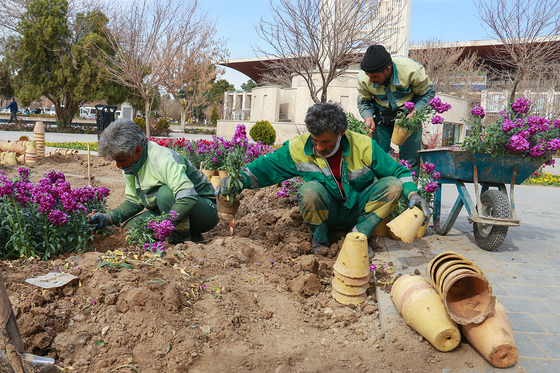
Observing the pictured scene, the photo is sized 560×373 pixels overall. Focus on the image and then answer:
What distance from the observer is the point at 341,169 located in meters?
3.21

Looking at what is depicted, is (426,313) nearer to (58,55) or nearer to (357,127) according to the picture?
(357,127)

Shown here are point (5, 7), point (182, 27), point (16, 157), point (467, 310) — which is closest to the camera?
point (467, 310)

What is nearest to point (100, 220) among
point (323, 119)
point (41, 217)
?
point (41, 217)

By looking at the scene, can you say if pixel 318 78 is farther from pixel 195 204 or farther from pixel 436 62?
pixel 195 204

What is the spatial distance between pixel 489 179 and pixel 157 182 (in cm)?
293

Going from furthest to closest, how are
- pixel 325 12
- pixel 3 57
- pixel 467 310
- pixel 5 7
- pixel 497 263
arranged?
1. pixel 3 57
2. pixel 5 7
3. pixel 325 12
4. pixel 497 263
5. pixel 467 310

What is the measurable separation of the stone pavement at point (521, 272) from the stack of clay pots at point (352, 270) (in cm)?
16

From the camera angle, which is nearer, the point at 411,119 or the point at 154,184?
the point at 154,184

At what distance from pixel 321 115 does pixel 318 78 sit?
633 inches

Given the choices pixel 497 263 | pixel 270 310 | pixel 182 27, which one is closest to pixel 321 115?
pixel 270 310

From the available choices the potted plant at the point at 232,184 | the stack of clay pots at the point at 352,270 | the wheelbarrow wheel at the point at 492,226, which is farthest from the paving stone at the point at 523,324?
the potted plant at the point at 232,184

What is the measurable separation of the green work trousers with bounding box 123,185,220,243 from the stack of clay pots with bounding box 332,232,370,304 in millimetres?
1286

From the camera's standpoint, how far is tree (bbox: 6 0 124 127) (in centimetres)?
2086

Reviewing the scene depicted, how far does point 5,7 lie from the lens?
69.8ft
